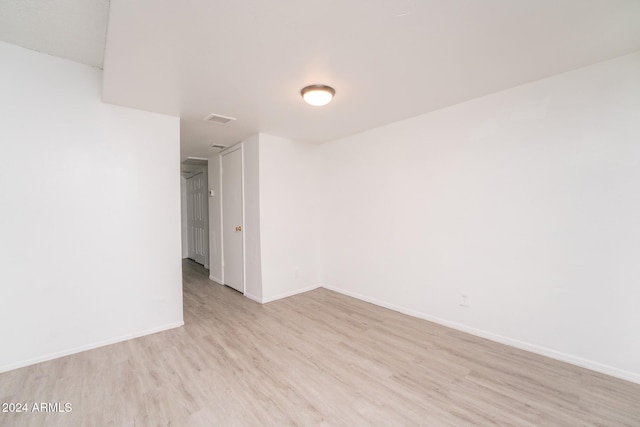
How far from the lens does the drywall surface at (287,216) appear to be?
3.75 metres

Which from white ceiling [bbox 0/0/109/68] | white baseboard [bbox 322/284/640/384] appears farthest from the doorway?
white baseboard [bbox 322/284/640/384]

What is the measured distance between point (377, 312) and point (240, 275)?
2193 mm

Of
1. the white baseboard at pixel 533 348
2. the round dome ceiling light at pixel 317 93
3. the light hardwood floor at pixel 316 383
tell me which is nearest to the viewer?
the light hardwood floor at pixel 316 383

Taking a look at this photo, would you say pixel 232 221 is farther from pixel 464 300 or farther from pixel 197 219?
pixel 464 300

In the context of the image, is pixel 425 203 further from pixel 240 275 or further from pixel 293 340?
pixel 240 275

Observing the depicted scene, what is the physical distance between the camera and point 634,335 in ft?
6.24

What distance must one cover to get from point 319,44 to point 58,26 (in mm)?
1956

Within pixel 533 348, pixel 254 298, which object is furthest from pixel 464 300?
pixel 254 298

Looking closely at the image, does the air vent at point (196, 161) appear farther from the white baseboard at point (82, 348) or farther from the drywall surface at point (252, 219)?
the white baseboard at point (82, 348)

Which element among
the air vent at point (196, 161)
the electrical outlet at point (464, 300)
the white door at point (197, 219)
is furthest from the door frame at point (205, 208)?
the electrical outlet at point (464, 300)

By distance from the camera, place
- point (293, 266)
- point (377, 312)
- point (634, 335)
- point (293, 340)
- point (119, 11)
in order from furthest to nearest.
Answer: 1. point (293, 266)
2. point (377, 312)
3. point (293, 340)
4. point (634, 335)
5. point (119, 11)

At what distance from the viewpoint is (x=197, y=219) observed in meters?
6.16

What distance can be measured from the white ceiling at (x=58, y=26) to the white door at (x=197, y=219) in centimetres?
365

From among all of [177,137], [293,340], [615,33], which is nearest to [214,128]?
[177,137]
